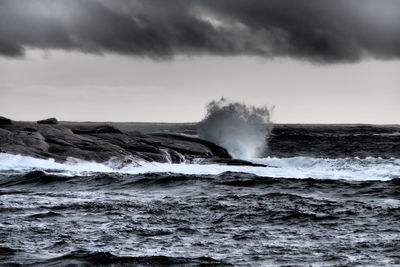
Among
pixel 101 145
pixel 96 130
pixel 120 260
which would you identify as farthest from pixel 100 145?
pixel 120 260

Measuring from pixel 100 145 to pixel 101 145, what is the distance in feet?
0.20

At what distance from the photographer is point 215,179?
21.7 m

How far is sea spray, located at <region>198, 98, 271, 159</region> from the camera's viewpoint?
142ft

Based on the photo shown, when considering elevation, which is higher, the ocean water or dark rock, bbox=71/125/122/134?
dark rock, bbox=71/125/122/134

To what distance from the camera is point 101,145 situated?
28.7 metres

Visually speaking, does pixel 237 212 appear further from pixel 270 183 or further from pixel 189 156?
pixel 189 156

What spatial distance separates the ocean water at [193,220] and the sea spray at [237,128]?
20.0 metres

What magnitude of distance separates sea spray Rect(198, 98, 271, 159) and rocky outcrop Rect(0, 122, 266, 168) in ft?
25.1

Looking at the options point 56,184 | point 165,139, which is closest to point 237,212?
point 56,184

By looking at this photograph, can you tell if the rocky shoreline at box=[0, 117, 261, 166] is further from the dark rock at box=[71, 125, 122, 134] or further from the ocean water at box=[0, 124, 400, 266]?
the ocean water at box=[0, 124, 400, 266]

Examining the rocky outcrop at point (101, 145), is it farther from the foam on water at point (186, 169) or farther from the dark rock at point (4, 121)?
the foam on water at point (186, 169)

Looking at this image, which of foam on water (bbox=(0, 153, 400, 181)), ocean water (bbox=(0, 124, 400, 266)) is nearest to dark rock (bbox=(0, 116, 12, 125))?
foam on water (bbox=(0, 153, 400, 181))

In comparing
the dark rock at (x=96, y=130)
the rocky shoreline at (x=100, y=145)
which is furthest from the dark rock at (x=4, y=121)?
the dark rock at (x=96, y=130)

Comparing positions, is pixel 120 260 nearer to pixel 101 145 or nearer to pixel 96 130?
pixel 101 145
